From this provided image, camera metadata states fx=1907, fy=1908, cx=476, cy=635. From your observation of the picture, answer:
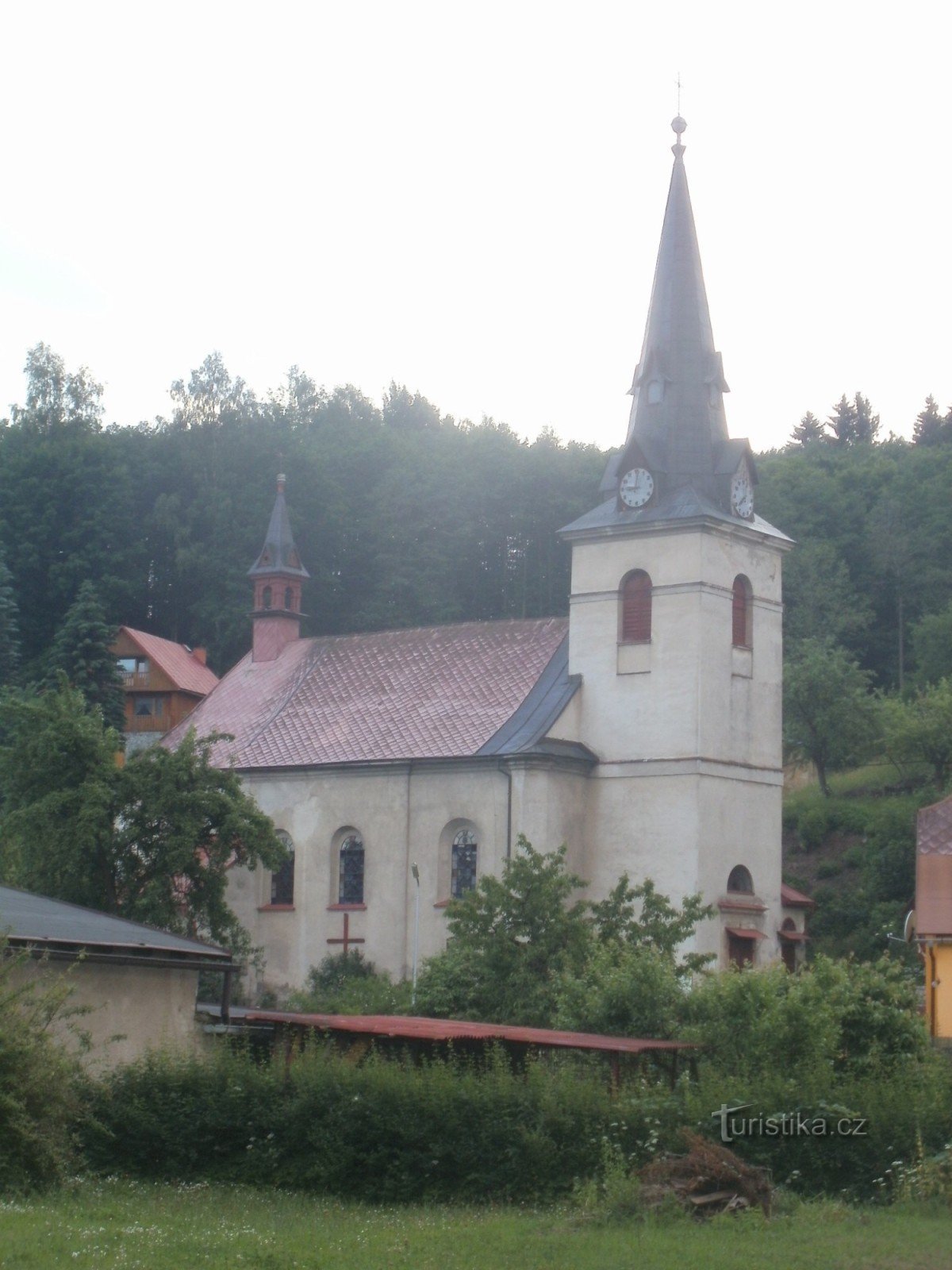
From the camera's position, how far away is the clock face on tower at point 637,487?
4341 cm

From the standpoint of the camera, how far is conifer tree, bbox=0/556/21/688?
6919 centimetres

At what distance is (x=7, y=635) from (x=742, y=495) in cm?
3536

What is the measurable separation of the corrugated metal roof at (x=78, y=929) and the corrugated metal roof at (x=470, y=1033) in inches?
64.8

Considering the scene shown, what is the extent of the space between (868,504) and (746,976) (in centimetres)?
6672

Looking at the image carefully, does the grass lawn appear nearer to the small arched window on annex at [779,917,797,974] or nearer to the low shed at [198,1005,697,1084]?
the low shed at [198,1005,697,1084]

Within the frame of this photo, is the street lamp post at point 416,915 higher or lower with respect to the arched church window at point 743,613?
lower

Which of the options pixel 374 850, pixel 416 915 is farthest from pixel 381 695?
pixel 416 915

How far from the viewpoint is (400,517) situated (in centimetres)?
7906

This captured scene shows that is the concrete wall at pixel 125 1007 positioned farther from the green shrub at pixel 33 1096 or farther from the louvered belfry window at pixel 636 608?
the louvered belfry window at pixel 636 608

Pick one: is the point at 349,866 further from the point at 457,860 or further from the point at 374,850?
the point at 457,860

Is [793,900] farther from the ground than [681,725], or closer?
closer

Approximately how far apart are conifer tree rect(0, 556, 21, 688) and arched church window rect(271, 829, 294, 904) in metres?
26.3

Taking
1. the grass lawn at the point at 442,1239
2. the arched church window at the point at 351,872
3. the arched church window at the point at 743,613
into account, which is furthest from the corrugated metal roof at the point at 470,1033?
the arched church window at the point at 743,613

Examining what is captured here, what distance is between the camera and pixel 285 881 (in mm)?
45344
